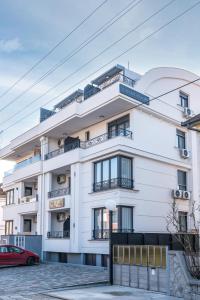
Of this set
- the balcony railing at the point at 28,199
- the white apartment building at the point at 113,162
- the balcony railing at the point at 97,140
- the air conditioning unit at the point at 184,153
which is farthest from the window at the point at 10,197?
the air conditioning unit at the point at 184,153

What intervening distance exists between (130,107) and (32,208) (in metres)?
11.2

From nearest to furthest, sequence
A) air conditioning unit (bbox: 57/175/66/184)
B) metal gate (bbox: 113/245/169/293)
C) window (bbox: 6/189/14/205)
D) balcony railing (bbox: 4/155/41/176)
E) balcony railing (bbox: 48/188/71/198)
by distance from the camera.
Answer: metal gate (bbox: 113/245/169/293)
balcony railing (bbox: 48/188/71/198)
air conditioning unit (bbox: 57/175/66/184)
balcony railing (bbox: 4/155/41/176)
window (bbox: 6/189/14/205)

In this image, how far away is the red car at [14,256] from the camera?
23047 mm

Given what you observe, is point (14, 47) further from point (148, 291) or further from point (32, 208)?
point (32, 208)

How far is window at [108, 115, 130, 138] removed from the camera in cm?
2451

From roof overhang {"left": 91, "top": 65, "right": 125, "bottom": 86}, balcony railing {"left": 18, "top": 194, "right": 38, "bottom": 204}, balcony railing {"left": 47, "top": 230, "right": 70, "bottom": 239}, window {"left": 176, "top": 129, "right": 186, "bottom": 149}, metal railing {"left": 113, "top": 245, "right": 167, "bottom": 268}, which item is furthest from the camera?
balcony railing {"left": 18, "top": 194, "right": 38, "bottom": 204}

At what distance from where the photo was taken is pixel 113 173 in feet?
76.9

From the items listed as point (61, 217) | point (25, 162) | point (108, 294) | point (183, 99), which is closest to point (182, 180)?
point (183, 99)

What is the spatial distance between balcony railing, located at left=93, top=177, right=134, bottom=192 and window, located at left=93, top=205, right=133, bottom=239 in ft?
3.84

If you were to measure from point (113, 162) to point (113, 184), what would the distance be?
4.22 ft

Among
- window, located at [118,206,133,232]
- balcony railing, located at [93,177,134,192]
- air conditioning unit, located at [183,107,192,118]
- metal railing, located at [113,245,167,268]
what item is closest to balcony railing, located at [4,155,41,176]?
balcony railing, located at [93,177,134,192]

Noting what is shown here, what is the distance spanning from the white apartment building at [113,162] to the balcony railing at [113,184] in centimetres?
6

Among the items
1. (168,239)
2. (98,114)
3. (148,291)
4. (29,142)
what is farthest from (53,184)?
(148,291)

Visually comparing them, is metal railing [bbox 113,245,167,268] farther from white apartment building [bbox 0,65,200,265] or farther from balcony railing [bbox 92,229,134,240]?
balcony railing [bbox 92,229,134,240]
